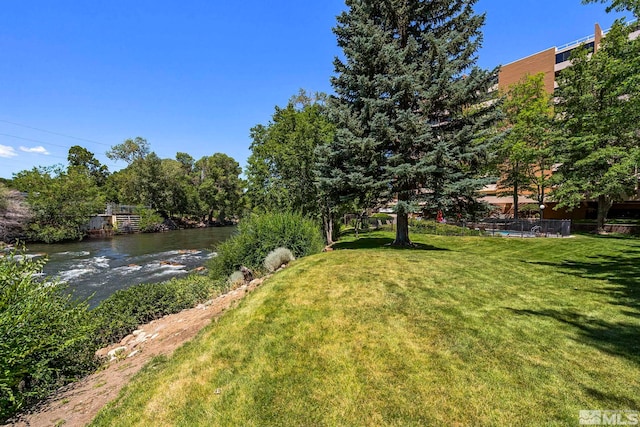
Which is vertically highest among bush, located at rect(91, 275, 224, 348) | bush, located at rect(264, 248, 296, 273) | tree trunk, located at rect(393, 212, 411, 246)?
tree trunk, located at rect(393, 212, 411, 246)

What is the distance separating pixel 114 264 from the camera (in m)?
18.3

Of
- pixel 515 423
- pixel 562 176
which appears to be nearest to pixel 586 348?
pixel 515 423

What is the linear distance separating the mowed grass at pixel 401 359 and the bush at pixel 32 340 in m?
1.22

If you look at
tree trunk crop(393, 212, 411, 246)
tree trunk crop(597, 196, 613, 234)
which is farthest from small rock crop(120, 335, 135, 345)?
tree trunk crop(597, 196, 613, 234)

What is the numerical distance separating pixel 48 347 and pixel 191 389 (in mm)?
2563

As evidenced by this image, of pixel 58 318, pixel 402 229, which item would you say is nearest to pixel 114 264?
pixel 58 318

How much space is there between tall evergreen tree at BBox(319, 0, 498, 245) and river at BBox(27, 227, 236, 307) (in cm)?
1066

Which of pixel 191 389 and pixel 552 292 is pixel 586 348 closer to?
pixel 552 292

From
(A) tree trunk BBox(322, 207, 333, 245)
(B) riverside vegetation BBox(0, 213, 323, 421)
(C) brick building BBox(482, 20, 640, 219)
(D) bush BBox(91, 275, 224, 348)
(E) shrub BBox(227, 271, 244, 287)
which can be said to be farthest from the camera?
(C) brick building BBox(482, 20, 640, 219)

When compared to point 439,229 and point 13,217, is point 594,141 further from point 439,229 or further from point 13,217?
point 13,217

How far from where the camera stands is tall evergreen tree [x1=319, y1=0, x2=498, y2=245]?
35.1 feet

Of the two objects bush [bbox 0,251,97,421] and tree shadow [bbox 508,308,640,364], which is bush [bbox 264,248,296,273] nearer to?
bush [bbox 0,251,97,421]

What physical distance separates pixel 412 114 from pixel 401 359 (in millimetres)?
8799

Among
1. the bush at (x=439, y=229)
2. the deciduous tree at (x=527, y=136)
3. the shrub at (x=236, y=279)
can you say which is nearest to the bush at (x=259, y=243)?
the shrub at (x=236, y=279)
